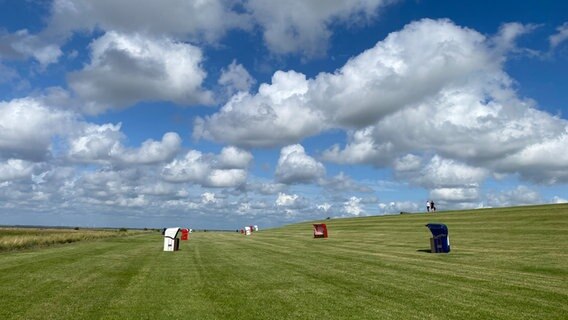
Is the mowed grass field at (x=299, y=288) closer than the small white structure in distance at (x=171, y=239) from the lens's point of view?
Yes

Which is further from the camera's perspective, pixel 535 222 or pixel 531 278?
pixel 535 222

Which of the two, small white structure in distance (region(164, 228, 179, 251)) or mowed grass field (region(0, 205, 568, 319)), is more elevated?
small white structure in distance (region(164, 228, 179, 251))

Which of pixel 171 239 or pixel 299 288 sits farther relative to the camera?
pixel 171 239

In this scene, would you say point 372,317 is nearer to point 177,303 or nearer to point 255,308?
point 255,308

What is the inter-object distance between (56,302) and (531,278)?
57.4 ft

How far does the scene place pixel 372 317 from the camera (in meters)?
12.2

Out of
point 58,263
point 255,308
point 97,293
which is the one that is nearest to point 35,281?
point 97,293

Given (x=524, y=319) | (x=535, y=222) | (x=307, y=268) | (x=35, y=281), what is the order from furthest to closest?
1. (x=535, y=222)
2. (x=307, y=268)
3. (x=35, y=281)
4. (x=524, y=319)

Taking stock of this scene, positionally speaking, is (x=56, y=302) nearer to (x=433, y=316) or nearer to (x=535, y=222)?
(x=433, y=316)

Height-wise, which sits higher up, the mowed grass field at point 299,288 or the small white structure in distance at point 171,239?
the small white structure in distance at point 171,239

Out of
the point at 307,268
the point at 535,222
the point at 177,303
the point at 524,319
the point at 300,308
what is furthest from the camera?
the point at 535,222

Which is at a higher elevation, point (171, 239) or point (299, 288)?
point (171, 239)

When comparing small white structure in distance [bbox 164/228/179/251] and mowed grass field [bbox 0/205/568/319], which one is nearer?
mowed grass field [bbox 0/205/568/319]

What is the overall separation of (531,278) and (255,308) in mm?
11795
